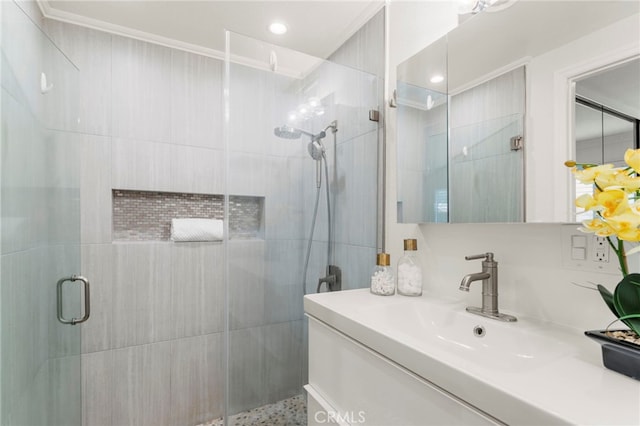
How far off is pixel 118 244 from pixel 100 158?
517 mm

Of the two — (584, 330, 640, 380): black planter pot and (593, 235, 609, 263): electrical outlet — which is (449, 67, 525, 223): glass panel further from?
(584, 330, 640, 380): black planter pot

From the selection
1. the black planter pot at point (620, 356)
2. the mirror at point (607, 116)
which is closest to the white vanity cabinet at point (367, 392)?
the black planter pot at point (620, 356)

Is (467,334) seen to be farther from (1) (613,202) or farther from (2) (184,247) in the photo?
(2) (184,247)

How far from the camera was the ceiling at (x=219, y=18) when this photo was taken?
171 centimetres

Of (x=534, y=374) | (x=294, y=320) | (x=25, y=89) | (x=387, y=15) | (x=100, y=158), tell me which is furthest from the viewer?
(x=100, y=158)

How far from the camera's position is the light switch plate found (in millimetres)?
804

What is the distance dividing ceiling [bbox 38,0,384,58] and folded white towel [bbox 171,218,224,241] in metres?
1.16

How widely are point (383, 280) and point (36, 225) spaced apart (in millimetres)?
1401

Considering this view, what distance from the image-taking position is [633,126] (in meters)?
0.76

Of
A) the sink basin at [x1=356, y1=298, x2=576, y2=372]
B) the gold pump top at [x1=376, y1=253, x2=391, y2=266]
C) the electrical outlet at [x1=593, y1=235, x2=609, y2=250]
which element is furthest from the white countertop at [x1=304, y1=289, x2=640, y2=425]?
the gold pump top at [x1=376, y1=253, x2=391, y2=266]

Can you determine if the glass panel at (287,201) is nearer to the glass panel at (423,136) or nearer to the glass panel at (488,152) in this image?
the glass panel at (423,136)

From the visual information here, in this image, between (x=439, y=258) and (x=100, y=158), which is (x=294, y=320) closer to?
(x=439, y=258)

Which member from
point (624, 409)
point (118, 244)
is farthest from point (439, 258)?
point (118, 244)

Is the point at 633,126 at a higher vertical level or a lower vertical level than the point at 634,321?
higher
